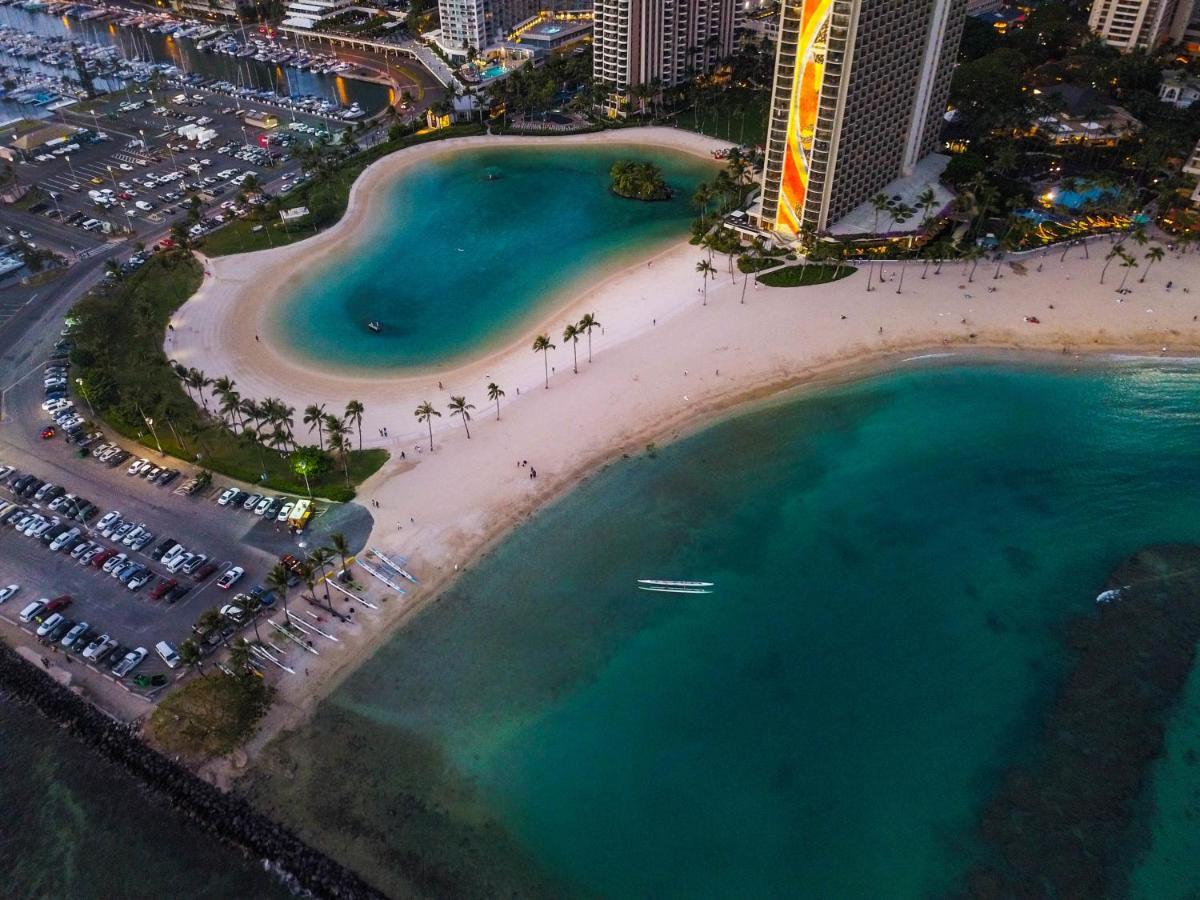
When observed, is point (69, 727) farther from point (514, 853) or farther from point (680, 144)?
point (680, 144)

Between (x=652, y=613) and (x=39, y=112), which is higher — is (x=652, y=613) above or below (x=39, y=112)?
below

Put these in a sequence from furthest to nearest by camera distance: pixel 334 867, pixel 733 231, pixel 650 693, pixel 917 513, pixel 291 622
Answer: pixel 733 231 < pixel 917 513 < pixel 291 622 < pixel 650 693 < pixel 334 867

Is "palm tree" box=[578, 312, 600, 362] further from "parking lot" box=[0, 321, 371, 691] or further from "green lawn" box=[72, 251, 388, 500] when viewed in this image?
"parking lot" box=[0, 321, 371, 691]

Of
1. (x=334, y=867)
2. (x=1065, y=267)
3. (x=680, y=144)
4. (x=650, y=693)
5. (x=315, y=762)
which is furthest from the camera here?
(x=680, y=144)

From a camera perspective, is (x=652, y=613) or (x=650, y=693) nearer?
(x=650, y=693)

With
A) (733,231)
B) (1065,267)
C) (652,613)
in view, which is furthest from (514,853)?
(1065,267)

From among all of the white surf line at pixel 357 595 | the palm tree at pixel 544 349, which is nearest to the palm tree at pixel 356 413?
the white surf line at pixel 357 595

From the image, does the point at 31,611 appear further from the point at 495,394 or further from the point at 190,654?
the point at 495,394

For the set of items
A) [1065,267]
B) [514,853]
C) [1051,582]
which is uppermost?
[1065,267]
